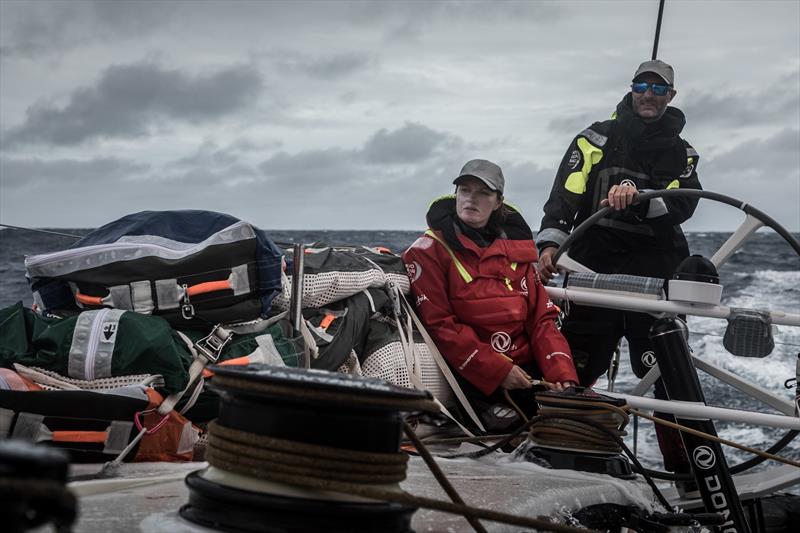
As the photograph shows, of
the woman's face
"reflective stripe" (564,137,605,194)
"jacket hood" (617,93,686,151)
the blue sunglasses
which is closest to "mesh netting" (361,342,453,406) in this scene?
the woman's face

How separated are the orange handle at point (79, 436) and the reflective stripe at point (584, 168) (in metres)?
2.73

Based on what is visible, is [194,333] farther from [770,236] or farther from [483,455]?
[770,236]

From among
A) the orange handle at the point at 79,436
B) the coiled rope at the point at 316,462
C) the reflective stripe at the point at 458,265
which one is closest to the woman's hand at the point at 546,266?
the reflective stripe at the point at 458,265

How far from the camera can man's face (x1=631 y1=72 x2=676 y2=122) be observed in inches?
182

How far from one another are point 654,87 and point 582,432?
6.91ft

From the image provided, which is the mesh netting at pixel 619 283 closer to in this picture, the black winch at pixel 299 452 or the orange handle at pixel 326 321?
the orange handle at pixel 326 321

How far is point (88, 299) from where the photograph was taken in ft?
10.0

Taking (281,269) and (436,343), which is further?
(436,343)

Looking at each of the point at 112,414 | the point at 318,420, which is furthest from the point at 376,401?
the point at 112,414

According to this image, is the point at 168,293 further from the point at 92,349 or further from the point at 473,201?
the point at 473,201

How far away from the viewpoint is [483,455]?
11.2 feet

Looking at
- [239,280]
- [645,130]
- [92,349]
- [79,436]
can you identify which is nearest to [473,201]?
[645,130]

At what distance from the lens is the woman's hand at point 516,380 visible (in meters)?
3.98

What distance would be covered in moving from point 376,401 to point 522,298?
8.75 ft
